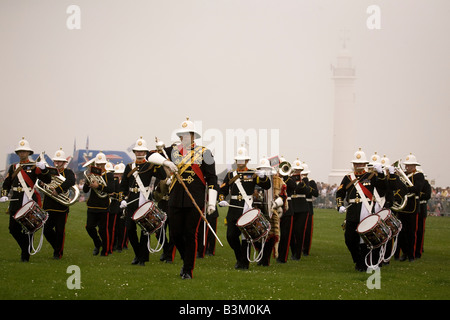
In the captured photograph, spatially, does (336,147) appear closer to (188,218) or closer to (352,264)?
(352,264)

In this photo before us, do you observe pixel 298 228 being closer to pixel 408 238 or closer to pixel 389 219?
pixel 408 238

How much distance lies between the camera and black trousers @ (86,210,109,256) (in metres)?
18.7

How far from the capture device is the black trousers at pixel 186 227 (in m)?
13.2

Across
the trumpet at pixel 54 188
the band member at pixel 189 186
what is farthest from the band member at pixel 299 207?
the band member at pixel 189 186

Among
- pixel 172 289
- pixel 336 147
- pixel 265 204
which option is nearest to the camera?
pixel 172 289

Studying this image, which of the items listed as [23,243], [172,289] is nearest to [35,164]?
[23,243]

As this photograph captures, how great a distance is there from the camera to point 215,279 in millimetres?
13375

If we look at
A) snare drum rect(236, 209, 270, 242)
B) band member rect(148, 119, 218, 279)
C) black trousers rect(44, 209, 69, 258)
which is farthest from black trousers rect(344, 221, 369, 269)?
black trousers rect(44, 209, 69, 258)

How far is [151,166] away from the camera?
16234mm

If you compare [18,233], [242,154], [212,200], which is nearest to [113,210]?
[18,233]

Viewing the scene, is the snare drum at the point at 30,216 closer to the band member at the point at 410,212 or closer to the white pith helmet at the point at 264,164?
the white pith helmet at the point at 264,164

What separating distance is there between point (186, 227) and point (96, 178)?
19.1 feet
